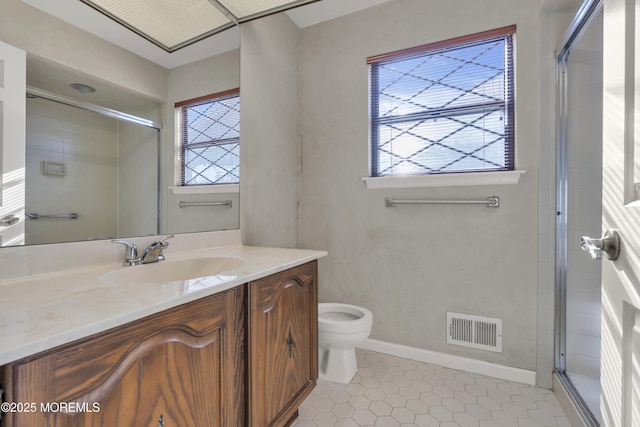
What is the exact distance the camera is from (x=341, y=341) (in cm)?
162

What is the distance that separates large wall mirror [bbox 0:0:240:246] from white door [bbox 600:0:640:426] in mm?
1449

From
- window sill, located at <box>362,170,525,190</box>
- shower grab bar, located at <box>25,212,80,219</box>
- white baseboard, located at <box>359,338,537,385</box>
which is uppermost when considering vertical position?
window sill, located at <box>362,170,525,190</box>

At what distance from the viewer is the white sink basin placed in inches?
40.7

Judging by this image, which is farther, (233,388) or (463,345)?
(463,345)

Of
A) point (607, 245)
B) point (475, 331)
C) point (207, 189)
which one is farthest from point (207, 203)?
point (475, 331)

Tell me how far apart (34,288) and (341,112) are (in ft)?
6.11

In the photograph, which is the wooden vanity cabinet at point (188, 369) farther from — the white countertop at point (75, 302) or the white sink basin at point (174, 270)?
the white sink basin at point (174, 270)

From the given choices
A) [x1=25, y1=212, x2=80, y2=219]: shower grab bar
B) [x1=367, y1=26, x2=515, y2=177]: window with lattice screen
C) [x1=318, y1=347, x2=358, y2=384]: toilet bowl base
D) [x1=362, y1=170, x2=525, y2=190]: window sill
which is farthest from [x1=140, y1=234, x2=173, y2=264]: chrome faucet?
[x1=367, y1=26, x2=515, y2=177]: window with lattice screen

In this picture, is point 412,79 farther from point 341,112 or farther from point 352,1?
point 352,1

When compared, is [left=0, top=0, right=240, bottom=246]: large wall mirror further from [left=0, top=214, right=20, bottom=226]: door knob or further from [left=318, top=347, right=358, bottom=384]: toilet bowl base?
[left=318, top=347, right=358, bottom=384]: toilet bowl base

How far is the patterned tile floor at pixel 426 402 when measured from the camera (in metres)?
1.37

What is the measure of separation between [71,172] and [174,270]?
48 centimetres

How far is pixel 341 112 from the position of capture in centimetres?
212

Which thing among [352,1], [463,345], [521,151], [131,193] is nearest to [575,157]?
[521,151]
